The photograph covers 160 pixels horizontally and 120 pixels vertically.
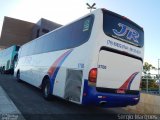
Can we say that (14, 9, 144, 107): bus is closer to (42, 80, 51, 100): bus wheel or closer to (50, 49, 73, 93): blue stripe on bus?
(50, 49, 73, 93): blue stripe on bus

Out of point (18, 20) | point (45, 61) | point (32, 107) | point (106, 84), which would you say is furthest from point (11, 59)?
point (18, 20)

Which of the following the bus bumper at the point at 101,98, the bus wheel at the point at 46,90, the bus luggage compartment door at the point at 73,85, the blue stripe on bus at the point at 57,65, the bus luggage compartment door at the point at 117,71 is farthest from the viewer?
the bus wheel at the point at 46,90

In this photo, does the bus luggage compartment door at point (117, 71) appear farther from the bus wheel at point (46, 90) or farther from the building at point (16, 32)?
the building at point (16, 32)

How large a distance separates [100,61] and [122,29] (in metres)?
1.66

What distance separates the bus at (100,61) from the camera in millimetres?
7293

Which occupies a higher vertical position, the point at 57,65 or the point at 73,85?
the point at 57,65

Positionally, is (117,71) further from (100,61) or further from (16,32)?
(16,32)

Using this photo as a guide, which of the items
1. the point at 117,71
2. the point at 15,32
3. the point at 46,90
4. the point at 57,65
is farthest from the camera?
the point at 15,32

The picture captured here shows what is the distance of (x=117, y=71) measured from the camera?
7.86 metres

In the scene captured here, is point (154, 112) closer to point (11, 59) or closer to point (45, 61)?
point (45, 61)

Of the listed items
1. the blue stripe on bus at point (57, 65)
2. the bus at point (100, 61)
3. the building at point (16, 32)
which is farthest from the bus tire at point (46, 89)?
the building at point (16, 32)

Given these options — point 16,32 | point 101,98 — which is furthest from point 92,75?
point 16,32

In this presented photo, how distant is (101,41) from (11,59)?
22226 mm

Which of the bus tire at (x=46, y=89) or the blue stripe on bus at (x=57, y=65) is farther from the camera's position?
the bus tire at (x=46, y=89)
